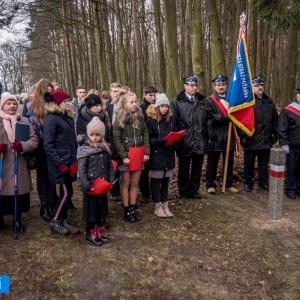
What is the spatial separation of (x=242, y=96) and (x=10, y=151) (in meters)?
4.26

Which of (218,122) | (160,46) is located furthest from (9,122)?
(160,46)

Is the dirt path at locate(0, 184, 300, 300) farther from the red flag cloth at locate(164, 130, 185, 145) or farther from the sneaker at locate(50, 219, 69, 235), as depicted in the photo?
the red flag cloth at locate(164, 130, 185, 145)

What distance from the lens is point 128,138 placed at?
5.26 m

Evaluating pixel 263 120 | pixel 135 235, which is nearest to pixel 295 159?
pixel 263 120

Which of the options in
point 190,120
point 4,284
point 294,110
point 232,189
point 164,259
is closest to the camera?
point 4,284

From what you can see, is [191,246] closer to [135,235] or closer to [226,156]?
[135,235]

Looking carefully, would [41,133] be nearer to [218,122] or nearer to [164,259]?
[164,259]

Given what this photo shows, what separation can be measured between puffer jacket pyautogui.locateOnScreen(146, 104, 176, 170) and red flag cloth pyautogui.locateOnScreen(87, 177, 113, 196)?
1.27 metres

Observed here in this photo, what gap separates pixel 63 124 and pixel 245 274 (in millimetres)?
3092

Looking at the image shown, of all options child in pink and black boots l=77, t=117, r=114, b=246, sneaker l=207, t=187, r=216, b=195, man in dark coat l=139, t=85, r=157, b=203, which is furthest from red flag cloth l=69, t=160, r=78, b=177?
sneaker l=207, t=187, r=216, b=195

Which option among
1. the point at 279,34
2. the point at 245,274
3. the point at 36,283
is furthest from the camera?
the point at 279,34

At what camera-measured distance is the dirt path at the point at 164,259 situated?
3.64m

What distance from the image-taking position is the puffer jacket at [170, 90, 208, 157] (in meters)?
6.03

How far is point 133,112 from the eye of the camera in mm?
5234
